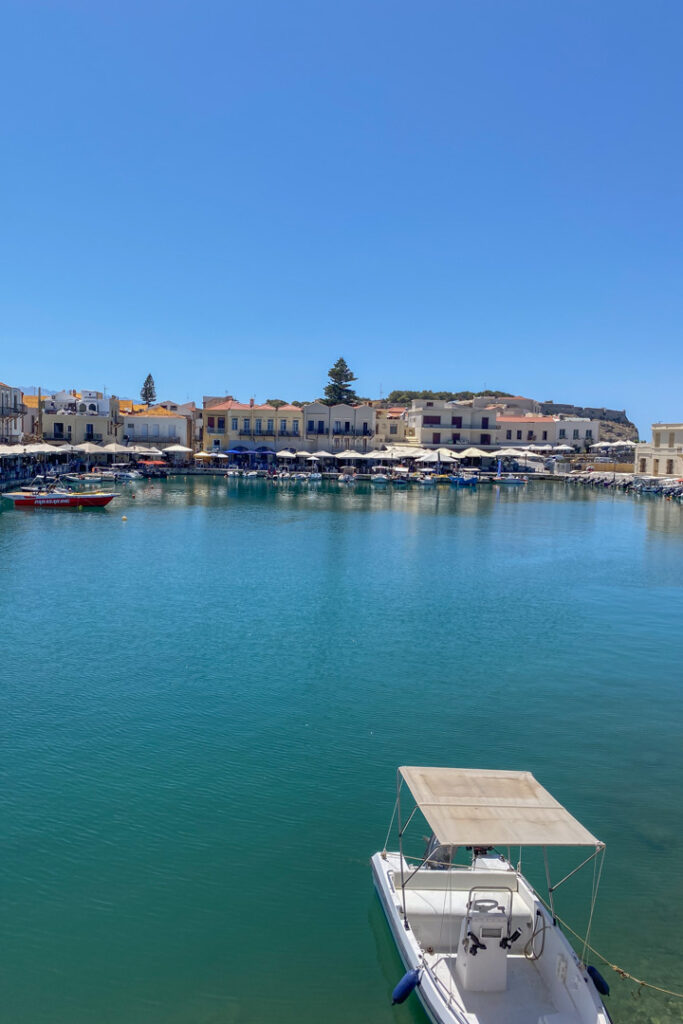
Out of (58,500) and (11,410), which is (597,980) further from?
(11,410)

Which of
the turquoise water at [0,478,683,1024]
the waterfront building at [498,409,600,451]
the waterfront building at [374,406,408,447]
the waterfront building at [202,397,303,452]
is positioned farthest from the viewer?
the waterfront building at [498,409,600,451]

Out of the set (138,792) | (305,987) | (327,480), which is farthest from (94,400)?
(305,987)

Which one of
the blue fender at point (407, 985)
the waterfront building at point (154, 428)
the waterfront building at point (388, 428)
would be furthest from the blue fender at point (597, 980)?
the waterfront building at point (388, 428)

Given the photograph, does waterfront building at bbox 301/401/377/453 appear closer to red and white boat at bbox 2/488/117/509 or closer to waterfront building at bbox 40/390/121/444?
waterfront building at bbox 40/390/121/444

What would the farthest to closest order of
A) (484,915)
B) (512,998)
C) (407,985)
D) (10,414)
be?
(10,414)
(407,985)
(484,915)
(512,998)

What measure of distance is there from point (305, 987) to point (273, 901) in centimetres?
170

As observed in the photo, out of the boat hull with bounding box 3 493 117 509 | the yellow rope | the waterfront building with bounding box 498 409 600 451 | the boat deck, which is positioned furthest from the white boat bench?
the waterfront building with bounding box 498 409 600 451

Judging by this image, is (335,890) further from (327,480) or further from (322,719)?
(327,480)

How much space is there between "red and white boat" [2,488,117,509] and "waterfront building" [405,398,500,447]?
4789cm

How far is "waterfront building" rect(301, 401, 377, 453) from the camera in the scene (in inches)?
3676

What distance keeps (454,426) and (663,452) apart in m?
24.7

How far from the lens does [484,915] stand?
28.3ft

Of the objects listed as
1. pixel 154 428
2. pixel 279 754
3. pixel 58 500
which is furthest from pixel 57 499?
pixel 279 754

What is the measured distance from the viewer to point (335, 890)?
11398 millimetres
